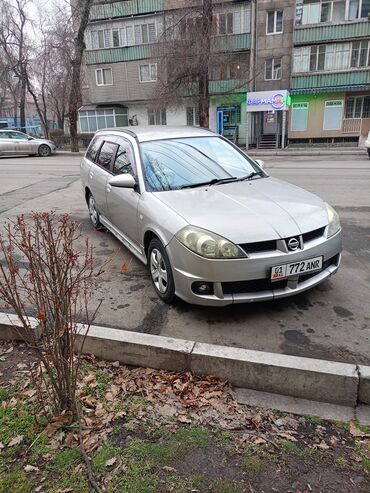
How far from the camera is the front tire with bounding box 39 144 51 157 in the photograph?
2328 cm

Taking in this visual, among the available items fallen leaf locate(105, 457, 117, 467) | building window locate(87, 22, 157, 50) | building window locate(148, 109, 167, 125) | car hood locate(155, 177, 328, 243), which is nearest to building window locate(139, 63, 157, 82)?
building window locate(87, 22, 157, 50)

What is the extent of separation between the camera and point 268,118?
29172 mm

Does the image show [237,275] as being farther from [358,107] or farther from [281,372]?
[358,107]

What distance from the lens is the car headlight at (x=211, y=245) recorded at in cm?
326

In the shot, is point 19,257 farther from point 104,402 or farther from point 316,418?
point 316,418

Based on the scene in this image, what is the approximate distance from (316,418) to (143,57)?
106 ft

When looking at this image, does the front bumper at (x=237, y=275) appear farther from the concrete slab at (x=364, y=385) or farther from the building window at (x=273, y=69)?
the building window at (x=273, y=69)

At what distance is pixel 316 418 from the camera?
2.60 m

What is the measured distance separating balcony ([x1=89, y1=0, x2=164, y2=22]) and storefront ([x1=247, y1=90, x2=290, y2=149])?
33.9 ft

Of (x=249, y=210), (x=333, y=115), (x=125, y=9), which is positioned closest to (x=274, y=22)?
(x=333, y=115)

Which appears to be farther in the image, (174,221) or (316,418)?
(174,221)

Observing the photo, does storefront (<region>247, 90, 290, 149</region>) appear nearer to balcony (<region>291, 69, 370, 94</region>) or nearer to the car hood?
balcony (<region>291, 69, 370, 94</region>)

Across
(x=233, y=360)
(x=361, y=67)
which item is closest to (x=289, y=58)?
(x=361, y=67)

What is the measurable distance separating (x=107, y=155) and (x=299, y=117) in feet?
84.4
